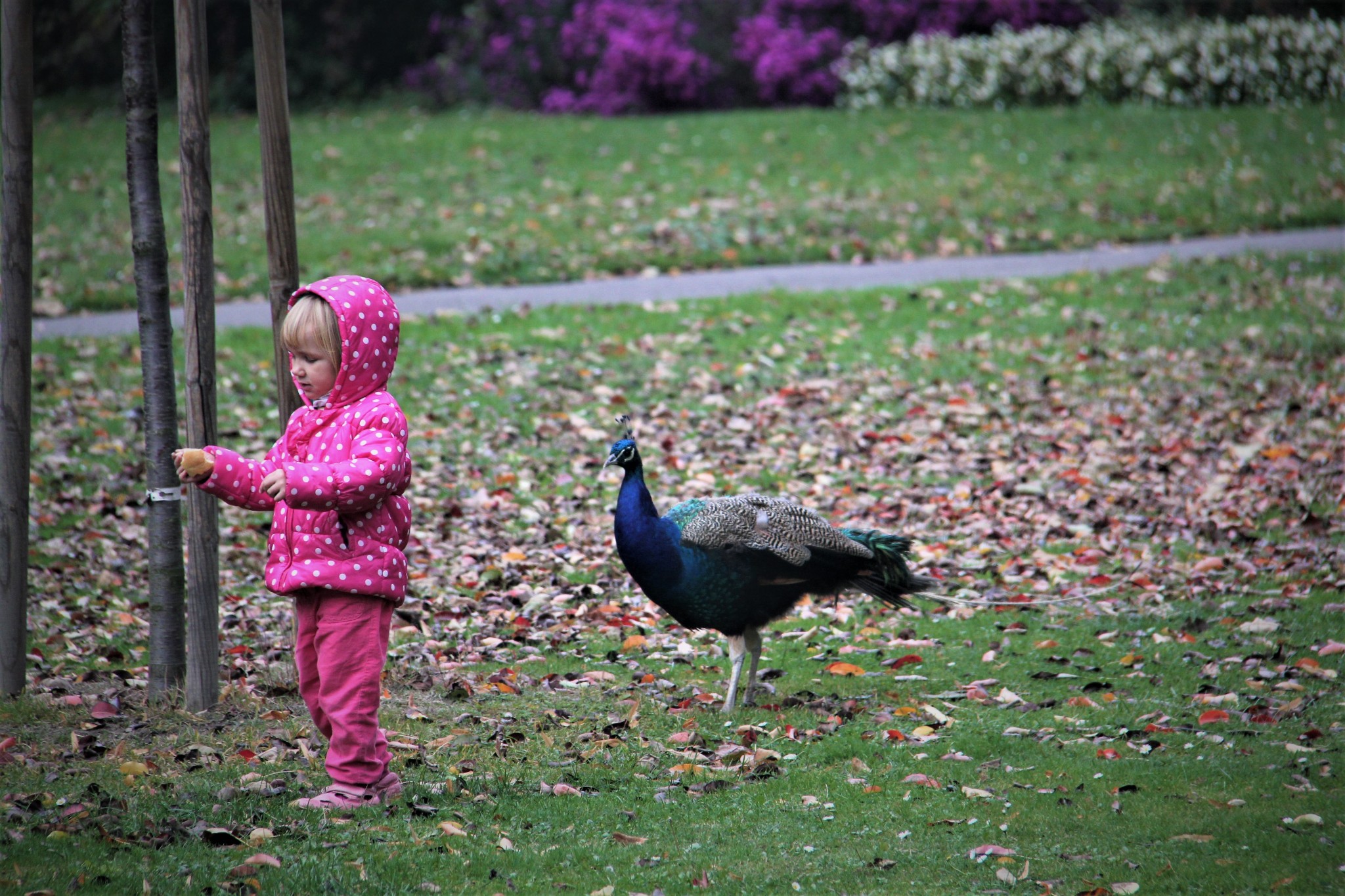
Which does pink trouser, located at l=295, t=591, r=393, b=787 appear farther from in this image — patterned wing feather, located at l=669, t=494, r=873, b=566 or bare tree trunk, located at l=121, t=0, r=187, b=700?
patterned wing feather, located at l=669, t=494, r=873, b=566

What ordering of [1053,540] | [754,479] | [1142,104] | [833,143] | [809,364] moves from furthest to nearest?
[1142,104]
[833,143]
[809,364]
[754,479]
[1053,540]

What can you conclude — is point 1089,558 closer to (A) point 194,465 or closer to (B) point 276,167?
(B) point 276,167

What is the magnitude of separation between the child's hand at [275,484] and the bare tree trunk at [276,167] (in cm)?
126

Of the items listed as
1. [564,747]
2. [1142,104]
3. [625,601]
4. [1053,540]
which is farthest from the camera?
[1142,104]

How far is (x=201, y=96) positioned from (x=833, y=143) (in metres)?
14.9

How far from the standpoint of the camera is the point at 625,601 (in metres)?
7.30

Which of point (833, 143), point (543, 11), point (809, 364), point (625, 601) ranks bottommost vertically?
point (625, 601)

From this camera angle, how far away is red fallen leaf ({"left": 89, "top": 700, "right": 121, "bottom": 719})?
522 centimetres

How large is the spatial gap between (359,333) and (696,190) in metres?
12.7

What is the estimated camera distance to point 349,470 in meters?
3.99

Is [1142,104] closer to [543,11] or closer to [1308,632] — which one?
[543,11]

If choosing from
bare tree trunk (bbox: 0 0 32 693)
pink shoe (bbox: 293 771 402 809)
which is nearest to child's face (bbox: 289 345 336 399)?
pink shoe (bbox: 293 771 402 809)

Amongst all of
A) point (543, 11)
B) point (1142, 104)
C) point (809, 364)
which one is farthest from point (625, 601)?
point (543, 11)

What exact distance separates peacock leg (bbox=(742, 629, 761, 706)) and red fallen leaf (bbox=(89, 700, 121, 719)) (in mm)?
2761
